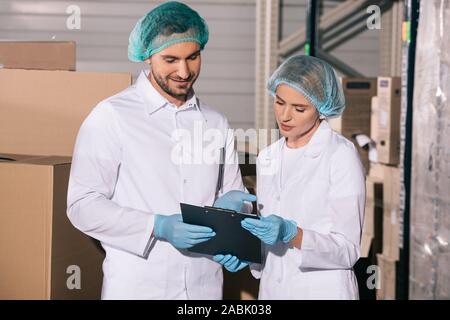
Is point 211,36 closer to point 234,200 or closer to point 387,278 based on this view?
point 387,278

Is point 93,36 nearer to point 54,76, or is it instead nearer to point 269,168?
point 54,76

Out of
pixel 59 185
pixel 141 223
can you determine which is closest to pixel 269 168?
pixel 141 223

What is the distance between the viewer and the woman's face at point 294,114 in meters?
2.18

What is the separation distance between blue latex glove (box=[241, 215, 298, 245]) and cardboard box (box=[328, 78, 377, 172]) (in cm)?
286

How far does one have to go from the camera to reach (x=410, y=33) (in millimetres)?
3730

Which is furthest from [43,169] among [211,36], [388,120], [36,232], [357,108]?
[357,108]

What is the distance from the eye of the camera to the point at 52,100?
2340 mm

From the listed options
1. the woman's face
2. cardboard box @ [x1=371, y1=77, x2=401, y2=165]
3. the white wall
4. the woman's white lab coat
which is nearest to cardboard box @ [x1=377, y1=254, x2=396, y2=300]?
cardboard box @ [x1=371, y1=77, x2=401, y2=165]

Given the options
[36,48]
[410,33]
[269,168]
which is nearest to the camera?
[269,168]

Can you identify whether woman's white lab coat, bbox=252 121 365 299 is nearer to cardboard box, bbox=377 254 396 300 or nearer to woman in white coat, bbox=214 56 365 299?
woman in white coat, bbox=214 56 365 299

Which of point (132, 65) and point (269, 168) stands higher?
point (132, 65)

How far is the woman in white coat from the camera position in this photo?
2.08m

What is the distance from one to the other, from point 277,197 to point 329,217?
0.17 m
